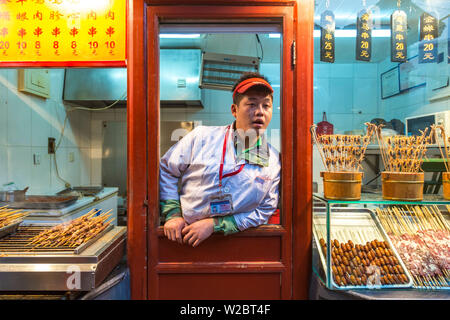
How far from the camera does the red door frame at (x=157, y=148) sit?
1.61 m

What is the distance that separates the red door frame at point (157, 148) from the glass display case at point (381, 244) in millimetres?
116

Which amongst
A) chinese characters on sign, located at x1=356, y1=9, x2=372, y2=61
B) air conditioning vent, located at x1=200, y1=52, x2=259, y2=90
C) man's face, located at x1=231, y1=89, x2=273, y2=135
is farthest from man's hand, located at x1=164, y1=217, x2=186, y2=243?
chinese characters on sign, located at x1=356, y1=9, x2=372, y2=61

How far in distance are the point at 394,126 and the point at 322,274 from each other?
178cm

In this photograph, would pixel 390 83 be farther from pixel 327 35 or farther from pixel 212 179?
pixel 212 179

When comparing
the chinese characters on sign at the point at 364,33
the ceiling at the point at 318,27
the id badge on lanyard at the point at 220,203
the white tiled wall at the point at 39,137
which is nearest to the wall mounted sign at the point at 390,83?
the ceiling at the point at 318,27

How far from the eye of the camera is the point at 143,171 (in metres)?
1.62

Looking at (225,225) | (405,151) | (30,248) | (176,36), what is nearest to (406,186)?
(405,151)

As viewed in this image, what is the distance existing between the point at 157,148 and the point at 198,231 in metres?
0.56

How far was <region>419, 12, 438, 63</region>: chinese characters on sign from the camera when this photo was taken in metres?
1.89

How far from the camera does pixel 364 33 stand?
5.99ft

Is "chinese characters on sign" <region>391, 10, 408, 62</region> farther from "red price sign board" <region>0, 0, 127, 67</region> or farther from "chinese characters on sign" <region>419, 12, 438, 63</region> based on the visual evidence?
"red price sign board" <region>0, 0, 127, 67</region>

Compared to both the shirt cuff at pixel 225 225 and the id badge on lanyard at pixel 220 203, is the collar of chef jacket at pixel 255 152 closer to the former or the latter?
the id badge on lanyard at pixel 220 203
